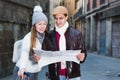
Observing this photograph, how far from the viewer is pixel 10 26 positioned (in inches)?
486

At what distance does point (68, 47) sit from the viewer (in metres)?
4.28

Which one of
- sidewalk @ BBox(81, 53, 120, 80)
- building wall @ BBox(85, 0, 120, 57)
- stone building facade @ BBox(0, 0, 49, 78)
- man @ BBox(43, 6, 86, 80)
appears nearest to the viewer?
man @ BBox(43, 6, 86, 80)

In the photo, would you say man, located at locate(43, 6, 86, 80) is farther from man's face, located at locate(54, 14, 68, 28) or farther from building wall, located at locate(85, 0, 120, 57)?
building wall, located at locate(85, 0, 120, 57)

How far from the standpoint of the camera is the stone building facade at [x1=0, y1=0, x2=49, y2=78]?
11523 mm

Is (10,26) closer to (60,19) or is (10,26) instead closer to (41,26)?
(41,26)

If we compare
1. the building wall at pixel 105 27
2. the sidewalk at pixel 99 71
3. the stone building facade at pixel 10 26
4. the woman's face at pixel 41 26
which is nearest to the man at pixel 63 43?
the woman's face at pixel 41 26

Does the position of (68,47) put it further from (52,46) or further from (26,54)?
(26,54)

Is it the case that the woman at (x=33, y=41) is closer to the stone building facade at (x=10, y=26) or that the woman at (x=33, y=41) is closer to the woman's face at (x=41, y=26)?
the woman's face at (x=41, y=26)

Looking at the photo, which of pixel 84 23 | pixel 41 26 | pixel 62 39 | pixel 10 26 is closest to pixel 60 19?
pixel 62 39

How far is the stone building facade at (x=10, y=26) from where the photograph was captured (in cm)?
1152

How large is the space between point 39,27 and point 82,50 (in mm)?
745

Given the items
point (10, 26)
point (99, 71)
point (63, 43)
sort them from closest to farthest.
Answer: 1. point (63, 43)
2. point (10, 26)
3. point (99, 71)

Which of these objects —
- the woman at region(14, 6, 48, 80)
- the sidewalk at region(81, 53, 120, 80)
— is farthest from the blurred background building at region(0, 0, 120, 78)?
the woman at region(14, 6, 48, 80)

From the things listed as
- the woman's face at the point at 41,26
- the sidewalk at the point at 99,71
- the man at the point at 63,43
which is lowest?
the sidewalk at the point at 99,71
